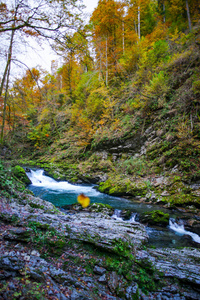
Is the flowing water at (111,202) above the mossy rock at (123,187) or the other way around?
the other way around

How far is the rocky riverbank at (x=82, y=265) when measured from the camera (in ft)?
6.63

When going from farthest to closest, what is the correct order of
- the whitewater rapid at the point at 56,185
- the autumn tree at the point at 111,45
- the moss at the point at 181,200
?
the autumn tree at the point at 111,45
the whitewater rapid at the point at 56,185
the moss at the point at 181,200

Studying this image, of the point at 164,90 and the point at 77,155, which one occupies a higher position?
the point at 164,90

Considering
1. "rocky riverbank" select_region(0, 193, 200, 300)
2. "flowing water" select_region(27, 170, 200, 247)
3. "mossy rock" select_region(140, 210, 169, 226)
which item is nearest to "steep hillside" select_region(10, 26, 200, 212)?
"flowing water" select_region(27, 170, 200, 247)

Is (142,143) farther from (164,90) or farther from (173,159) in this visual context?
(164,90)

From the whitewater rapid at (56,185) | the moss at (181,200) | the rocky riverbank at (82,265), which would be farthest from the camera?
the whitewater rapid at (56,185)

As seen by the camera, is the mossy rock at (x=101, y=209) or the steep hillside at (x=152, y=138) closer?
the mossy rock at (x=101, y=209)

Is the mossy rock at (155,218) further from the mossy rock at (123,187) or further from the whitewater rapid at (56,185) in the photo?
the whitewater rapid at (56,185)

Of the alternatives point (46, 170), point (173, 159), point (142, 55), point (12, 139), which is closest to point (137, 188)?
point (173, 159)

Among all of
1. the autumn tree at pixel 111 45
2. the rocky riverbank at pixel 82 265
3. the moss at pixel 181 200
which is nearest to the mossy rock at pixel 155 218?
the moss at pixel 181 200

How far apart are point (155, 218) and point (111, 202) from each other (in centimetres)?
284

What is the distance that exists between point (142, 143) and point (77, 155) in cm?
694

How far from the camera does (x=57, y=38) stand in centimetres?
293

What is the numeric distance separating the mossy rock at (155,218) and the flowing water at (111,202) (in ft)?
0.80
